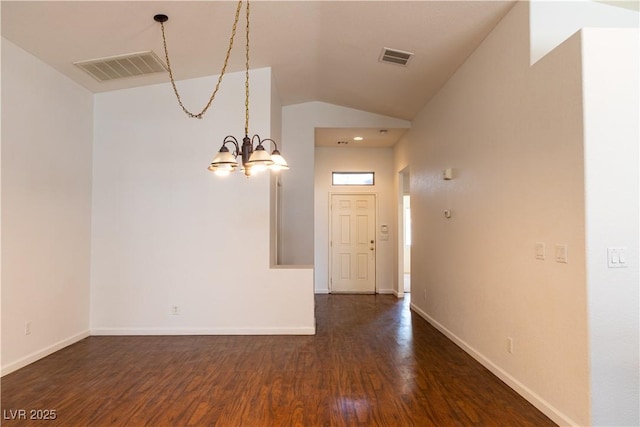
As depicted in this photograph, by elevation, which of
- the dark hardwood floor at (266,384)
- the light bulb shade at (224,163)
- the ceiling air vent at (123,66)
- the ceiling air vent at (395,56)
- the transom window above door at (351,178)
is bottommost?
the dark hardwood floor at (266,384)

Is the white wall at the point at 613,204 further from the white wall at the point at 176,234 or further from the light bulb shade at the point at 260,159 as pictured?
the white wall at the point at 176,234

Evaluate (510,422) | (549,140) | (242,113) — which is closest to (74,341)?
(242,113)

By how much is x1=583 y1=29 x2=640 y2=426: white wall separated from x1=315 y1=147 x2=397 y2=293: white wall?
535 cm

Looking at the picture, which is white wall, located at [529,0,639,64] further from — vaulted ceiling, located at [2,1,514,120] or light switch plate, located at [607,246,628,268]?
light switch plate, located at [607,246,628,268]

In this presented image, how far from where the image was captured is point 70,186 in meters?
4.27

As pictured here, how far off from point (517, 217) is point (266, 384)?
94.6 inches

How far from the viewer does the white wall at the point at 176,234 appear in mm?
4660

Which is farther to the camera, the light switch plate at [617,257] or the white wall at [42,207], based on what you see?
the white wall at [42,207]

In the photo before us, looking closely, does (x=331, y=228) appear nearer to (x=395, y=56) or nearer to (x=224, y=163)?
(x=395, y=56)

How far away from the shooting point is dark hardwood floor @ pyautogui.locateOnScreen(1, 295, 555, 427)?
260 centimetres

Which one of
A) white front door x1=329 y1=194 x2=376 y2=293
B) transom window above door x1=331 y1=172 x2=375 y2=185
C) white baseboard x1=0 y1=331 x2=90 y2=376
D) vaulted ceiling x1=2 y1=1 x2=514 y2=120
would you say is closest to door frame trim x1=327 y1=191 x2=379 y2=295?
white front door x1=329 y1=194 x2=376 y2=293

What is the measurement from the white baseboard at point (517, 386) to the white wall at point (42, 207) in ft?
13.8

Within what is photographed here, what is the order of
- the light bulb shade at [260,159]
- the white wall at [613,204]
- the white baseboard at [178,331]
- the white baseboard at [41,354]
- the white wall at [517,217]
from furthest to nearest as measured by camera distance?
the white baseboard at [178,331]
the white baseboard at [41,354]
the light bulb shade at [260,159]
the white wall at [517,217]
the white wall at [613,204]

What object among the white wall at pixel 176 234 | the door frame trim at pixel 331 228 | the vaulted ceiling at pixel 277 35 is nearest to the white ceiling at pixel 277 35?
the vaulted ceiling at pixel 277 35
